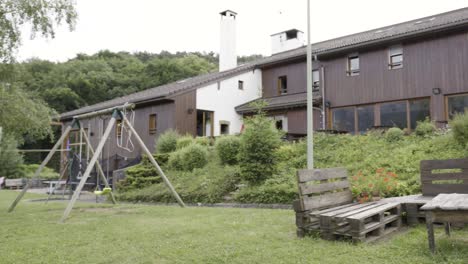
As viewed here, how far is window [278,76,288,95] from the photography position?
22578 millimetres

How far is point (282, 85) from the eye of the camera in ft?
75.3

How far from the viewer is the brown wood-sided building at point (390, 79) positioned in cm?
1587

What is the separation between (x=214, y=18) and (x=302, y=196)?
23.9 metres

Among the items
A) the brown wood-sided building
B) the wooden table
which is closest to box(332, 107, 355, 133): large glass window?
the brown wood-sided building

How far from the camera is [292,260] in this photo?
4230 millimetres

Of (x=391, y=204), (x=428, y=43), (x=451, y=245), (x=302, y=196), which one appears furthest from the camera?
(x=428, y=43)

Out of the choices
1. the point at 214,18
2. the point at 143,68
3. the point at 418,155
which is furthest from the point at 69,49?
the point at 418,155

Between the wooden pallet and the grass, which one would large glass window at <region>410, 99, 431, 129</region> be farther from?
the wooden pallet

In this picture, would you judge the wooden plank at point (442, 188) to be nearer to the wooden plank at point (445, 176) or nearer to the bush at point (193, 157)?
the wooden plank at point (445, 176)

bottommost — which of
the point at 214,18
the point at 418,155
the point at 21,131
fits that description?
the point at 418,155

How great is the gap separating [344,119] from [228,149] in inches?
300

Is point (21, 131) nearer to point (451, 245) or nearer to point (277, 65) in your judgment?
point (451, 245)

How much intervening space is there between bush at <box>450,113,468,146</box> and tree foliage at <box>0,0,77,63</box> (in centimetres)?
1140

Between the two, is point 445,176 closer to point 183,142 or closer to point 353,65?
point 183,142
